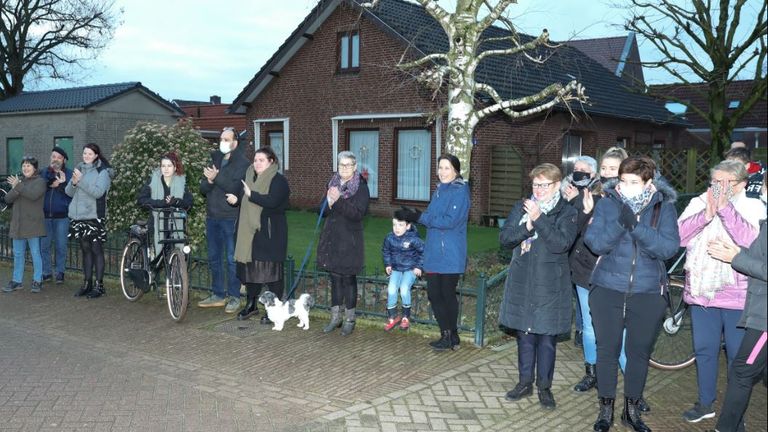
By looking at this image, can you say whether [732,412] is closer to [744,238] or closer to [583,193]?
[744,238]

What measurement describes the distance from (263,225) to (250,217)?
0.53 ft

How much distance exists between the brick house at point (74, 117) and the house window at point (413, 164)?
1387 centimetres

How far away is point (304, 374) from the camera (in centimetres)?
610

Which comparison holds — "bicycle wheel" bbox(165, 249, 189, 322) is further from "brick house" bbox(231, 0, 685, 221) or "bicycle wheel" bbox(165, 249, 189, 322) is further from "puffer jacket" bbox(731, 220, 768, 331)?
"brick house" bbox(231, 0, 685, 221)

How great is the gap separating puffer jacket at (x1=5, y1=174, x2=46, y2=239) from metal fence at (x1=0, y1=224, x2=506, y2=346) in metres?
0.94

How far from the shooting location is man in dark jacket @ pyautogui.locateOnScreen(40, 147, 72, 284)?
945 centimetres

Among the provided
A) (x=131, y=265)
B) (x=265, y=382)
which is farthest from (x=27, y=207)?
(x=265, y=382)

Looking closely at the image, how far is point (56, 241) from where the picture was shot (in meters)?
9.82

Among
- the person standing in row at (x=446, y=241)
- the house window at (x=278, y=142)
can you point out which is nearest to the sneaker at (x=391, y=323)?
the person standing in row at (x=446, y=241)

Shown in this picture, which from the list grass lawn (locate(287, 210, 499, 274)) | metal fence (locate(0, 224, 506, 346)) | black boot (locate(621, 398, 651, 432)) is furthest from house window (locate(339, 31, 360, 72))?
black boot (locate(621, 398, 651, 432))

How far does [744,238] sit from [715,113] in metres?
14.7

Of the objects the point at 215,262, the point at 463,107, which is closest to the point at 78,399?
the point at 215,262

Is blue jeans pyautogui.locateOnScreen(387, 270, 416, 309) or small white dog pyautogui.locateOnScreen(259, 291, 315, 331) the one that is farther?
small white dog pyautogui.locateOnScreen(259, 291, 315, 331)

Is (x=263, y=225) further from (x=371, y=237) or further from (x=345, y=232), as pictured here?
(x=371, y=237)
